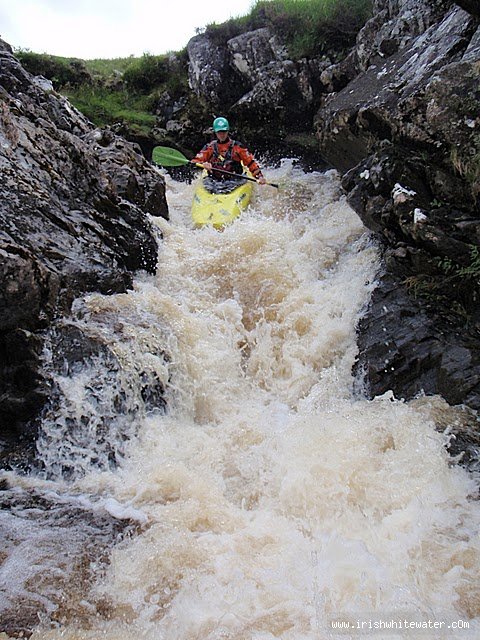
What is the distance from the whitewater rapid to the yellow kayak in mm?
1286

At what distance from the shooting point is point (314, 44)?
35.1ft

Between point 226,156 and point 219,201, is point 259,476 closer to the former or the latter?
point 219,201

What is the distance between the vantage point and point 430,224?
14.8ft

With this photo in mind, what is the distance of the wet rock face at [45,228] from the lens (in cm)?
395

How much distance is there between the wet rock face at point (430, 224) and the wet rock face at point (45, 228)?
2.75 metres

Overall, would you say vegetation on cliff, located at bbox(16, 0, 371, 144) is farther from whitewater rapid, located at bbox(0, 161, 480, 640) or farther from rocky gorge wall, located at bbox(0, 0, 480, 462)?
whitewater rapid, located at bbox(0, 161, 480, 640)

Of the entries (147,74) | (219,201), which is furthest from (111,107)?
(219,201)

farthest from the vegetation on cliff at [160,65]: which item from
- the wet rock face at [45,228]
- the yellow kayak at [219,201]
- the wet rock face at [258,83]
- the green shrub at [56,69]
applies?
the wet rock face at [45,228]

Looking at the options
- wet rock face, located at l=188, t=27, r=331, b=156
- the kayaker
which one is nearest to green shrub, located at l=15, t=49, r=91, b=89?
wet rock face, located at l=188, t=27, r=331, b=156

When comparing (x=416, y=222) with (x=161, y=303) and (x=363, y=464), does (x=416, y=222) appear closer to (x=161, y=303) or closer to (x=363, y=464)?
(x=363, y=464)

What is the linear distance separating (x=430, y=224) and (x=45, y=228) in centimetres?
371

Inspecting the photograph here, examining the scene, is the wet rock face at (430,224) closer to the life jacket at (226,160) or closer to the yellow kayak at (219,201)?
the yellow kayak at (219,201)

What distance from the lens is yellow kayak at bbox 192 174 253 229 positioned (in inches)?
290

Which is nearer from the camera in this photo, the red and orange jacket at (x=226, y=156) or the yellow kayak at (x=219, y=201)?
the yellow kayak at (x=219, y=201)
